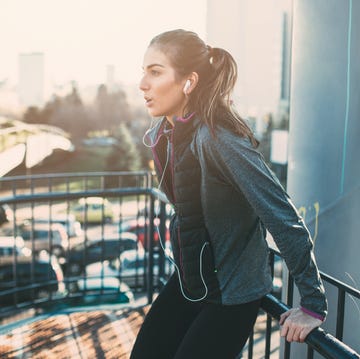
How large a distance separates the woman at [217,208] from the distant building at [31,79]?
26.8 metres

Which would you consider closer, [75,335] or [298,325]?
[298,325]

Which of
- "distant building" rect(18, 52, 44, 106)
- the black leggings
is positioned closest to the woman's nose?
the black leggings

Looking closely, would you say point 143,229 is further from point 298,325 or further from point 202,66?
point 298,325

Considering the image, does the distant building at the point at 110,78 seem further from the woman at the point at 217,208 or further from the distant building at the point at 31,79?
the woman at the point at 217,208

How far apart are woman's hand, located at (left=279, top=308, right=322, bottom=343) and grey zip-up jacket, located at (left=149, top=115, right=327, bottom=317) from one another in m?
0.04

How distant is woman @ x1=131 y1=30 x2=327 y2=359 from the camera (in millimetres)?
1312

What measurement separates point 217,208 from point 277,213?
0.20 metres

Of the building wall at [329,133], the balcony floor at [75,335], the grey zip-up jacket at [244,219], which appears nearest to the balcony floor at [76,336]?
the balcony floor at [75,335]

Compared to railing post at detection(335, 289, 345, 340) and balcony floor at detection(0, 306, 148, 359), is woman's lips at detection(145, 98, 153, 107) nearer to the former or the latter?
railing post at detection(335, 289, 345, 340)

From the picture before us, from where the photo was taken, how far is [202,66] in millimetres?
1579

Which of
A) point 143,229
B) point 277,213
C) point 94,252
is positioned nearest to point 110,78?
point 143,229

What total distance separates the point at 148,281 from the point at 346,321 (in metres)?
1.61

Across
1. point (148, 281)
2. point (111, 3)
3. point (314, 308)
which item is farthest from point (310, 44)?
point (111, 3)

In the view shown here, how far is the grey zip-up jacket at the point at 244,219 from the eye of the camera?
129 centimetres
